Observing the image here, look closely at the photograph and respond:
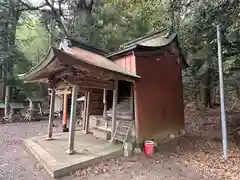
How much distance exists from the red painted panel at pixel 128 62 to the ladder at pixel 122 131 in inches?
63.1

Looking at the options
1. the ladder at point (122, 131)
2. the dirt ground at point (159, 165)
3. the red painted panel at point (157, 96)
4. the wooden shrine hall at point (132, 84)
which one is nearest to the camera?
the dirt ground at point (159, 165)

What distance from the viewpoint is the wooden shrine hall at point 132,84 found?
558 cm

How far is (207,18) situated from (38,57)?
14.9 m

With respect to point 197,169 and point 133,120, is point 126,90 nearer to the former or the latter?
point 133,120

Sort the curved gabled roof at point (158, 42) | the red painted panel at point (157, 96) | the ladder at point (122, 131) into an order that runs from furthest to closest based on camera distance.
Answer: the curved gabled roof at point (158, 42), the red painted panel at point (157, 96), the ladder at point (122, 131)

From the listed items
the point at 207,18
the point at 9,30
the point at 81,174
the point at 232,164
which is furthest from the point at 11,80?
A: the point at 232,164

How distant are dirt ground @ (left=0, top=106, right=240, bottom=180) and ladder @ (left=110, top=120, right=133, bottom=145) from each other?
0.77 m

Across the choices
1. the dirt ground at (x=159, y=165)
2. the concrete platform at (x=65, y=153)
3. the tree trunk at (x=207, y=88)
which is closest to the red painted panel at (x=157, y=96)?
the dirt ground at (x=159, y=165)

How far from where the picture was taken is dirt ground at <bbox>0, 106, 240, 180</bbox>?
441 centimetres

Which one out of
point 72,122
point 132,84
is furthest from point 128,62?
point 72,122

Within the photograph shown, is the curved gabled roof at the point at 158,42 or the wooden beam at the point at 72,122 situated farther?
the curved gabled roof at the point at 158,42

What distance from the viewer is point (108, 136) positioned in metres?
6.64

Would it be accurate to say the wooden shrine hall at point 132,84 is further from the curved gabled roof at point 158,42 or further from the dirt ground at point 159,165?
the dirt ground at point 159,165

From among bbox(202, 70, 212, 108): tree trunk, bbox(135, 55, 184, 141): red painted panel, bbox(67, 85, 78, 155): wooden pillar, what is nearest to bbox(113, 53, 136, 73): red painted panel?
bbox(135, 55, 184, 141): red painted panel
